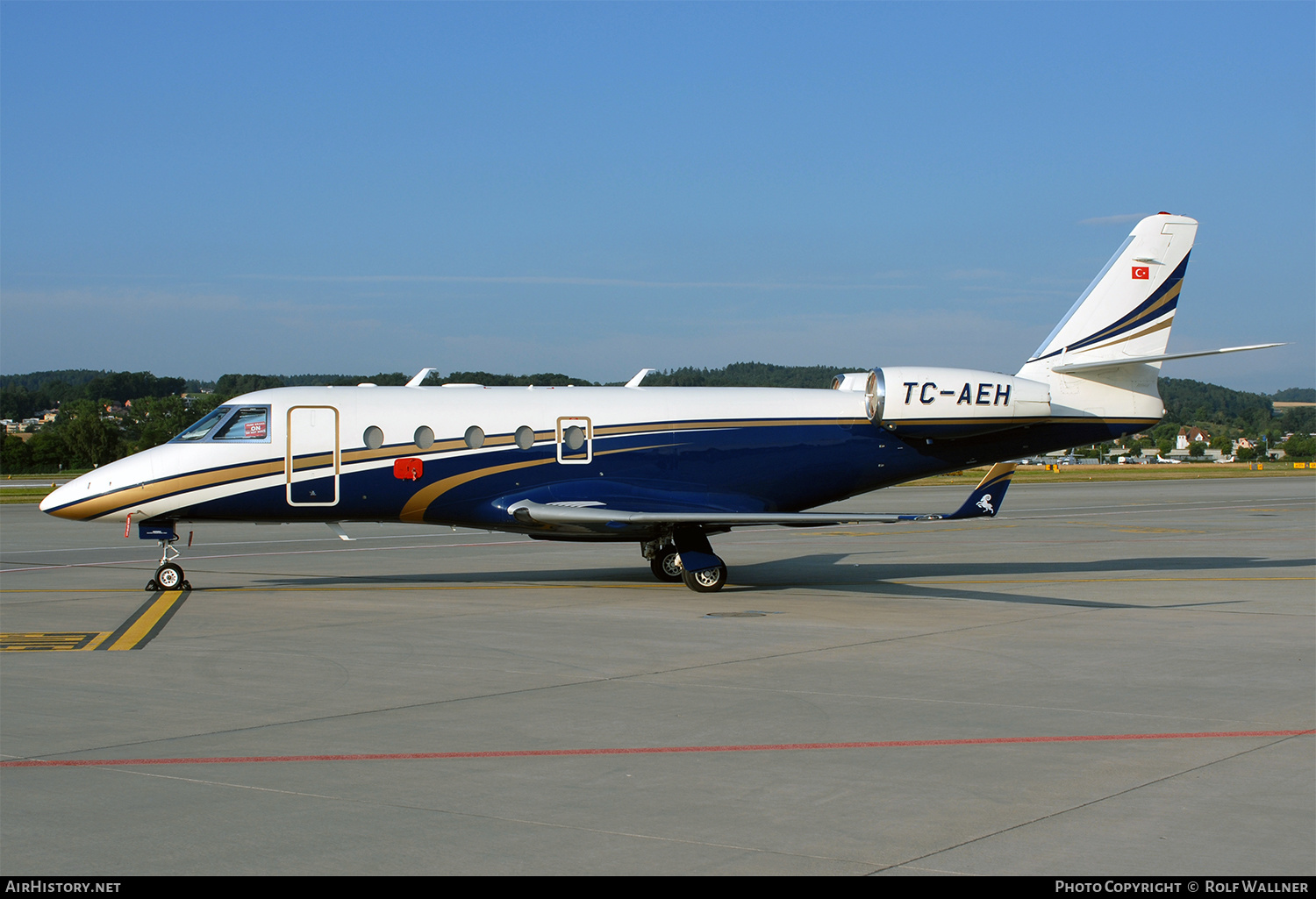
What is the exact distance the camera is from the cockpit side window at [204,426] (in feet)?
64.1

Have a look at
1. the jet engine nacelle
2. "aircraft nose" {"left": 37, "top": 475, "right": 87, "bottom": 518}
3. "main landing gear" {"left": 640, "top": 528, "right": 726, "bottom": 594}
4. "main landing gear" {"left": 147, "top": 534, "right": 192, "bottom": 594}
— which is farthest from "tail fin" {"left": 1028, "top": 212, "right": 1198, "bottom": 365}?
"aircraft nose" {"left": 37, "top": 475, "right": 87, "bottom": 518}

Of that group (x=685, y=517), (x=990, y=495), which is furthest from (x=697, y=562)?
(x=990, y=495)

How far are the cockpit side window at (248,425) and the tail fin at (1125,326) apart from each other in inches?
546

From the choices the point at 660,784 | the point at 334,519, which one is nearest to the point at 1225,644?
the point at 660,784

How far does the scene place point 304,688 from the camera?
1141 centimetres

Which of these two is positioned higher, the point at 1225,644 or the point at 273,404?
the point at 273,404

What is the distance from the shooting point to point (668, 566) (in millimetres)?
21547

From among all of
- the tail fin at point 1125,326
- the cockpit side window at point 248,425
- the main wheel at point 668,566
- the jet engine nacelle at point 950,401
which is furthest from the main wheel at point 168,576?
the tail fin at point 1125,326

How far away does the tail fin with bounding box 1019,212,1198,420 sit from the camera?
21938 millimetres

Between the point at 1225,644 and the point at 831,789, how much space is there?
861 centimetres

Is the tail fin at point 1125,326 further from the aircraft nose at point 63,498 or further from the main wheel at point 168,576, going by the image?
the aircraft nose at point 63,498

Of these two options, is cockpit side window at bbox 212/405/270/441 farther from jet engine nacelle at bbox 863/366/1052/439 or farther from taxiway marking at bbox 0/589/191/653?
jet engine nacelle at bbox 863/366/1052/439

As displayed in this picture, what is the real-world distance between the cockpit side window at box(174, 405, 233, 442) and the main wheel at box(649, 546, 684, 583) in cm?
799

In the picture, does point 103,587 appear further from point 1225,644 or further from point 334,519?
point 1225,644
